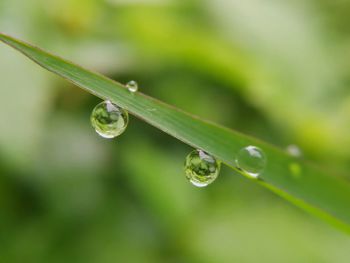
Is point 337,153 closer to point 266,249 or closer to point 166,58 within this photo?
point 266,249

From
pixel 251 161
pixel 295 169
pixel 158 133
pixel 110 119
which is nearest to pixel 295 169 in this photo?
pixel 295 169

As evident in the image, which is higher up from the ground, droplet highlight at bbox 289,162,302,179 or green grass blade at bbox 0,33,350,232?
droplet highlight at bbox 289,162,302,179

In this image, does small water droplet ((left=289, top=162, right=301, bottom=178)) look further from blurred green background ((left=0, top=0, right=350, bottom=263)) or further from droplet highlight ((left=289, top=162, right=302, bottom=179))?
blurred green background ((left=0, top=0, right=350, bottom=263))

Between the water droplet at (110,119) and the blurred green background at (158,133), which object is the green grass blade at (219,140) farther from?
the blurred green background at (158,133)

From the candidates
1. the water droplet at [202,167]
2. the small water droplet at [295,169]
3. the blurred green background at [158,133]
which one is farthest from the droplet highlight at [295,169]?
the blurred green background at [158,133]

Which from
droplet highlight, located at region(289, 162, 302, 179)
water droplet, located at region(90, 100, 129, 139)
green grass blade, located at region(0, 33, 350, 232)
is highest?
droplet highlight, located at region(289, 162, 302, 179)

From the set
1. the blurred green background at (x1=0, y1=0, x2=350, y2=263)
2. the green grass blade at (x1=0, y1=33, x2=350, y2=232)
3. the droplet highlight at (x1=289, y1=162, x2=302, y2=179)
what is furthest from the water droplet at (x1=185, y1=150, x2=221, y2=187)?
the blurred green background at (x1=0, y1=0, x2=350, y2=263)
